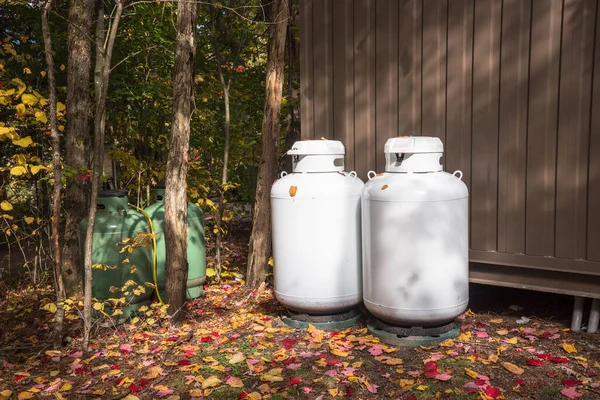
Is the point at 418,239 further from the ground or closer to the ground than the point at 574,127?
closer to the ground

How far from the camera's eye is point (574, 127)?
149 inches

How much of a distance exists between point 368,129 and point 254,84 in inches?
131

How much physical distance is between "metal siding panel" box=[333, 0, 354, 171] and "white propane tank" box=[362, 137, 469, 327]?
1.11 metres

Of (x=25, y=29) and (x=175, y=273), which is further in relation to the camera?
(x=25, y=29)

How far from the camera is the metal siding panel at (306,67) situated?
5070 mm

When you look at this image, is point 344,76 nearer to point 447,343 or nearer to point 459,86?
point 459,86

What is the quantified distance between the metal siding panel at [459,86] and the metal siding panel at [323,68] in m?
1.18

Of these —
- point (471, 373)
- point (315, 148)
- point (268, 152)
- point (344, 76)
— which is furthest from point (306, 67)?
point (471, 373)

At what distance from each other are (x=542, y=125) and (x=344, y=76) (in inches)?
72.2

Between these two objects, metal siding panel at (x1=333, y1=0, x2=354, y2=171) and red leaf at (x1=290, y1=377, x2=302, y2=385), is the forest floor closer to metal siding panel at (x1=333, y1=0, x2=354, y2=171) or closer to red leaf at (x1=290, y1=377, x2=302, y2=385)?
red leaf at (x1=290, y1=377, x2=302, y2=385)

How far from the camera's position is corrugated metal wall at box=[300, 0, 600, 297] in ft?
12.4

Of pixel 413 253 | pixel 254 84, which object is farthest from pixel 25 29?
pixel 413 253

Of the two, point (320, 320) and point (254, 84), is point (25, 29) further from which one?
point (320, 320)

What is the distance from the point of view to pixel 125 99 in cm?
683
